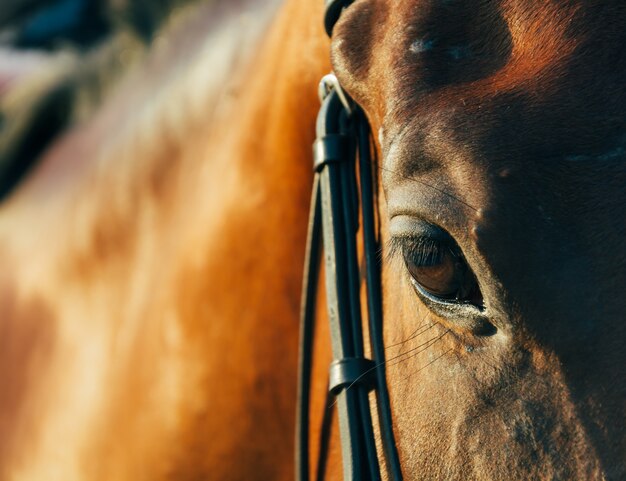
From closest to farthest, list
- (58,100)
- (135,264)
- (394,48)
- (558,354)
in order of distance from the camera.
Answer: (558,354) < (394,48) < (135,264) < (58,100)

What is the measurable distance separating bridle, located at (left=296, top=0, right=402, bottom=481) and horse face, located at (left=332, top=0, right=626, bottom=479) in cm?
11

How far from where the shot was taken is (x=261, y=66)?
1.72 m

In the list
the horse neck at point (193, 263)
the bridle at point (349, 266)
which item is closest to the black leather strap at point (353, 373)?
the bridle at point (349, 266)

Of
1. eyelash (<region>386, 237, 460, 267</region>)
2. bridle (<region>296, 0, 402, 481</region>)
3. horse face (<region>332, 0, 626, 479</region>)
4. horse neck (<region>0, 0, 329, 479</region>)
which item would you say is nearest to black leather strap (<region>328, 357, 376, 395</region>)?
bridle (<region>296, 0, 402, 481</region>)

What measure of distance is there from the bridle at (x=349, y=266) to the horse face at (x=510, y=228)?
11 cm

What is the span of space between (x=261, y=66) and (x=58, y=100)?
105cm

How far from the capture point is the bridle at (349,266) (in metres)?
1.24

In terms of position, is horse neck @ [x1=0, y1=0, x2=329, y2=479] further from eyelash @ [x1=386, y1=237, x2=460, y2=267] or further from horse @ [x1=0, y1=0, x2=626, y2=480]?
eyelash @ [x1=386, y1=237, x2=460, y2=267]

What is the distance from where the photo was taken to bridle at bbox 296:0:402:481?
1.24m

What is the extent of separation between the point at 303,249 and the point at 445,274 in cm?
54

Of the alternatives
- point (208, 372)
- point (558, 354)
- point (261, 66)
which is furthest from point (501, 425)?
point (261, 66)

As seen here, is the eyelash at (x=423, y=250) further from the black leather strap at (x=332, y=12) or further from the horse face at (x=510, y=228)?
the black leather strap at (x=332, y=12)

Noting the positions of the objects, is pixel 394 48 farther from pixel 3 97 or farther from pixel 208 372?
pixel 3 97

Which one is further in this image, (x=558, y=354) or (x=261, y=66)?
(x=261, y=66)
